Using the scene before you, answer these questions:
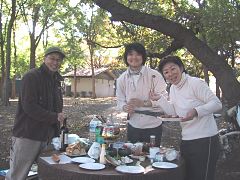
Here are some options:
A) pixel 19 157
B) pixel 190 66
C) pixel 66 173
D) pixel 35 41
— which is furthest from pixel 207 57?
pixel 190 66

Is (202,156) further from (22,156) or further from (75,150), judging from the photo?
(22,156)

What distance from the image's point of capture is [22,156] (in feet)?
15.0

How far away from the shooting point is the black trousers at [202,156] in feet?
12.4

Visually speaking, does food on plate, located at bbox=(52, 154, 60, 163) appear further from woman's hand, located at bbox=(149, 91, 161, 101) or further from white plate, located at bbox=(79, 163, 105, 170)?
woman's hand, located at bbox=(149, 91, 161, 101)

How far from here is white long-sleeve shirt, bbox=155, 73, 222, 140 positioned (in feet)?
12.1

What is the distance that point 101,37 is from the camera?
34875 mm

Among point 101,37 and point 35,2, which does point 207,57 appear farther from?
point 101,37

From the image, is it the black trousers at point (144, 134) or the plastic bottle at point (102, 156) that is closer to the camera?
the plastic bottle at point (102, 156)

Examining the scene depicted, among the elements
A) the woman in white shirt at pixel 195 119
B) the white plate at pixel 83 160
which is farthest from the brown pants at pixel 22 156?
the woman in white shirt at pixel 195 119

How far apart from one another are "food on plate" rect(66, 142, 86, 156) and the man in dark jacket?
57 centimetres

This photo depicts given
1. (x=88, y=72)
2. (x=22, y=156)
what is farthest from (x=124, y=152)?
(x=88, y=72)

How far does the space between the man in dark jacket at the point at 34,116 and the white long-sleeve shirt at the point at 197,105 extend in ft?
5.14

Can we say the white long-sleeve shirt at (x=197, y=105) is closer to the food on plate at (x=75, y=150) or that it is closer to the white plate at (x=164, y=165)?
the white plate at (x=164, y=165)

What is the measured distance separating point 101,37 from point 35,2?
11.0 m
